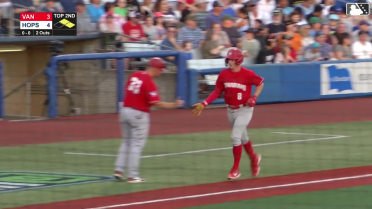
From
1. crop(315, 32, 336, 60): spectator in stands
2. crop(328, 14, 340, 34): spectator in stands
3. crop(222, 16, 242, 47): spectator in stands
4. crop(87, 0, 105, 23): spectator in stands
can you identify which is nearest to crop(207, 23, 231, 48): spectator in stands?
crop(222, 16, 242, 47): spectator in stands

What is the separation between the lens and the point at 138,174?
10.8 meters

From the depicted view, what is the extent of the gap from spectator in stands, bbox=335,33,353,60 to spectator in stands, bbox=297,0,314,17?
1.11m

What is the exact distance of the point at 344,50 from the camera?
68.7 ft

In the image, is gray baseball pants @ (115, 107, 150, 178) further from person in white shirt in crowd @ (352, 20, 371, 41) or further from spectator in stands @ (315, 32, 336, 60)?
person in white shirt in crowd @ (352, 20, 371, 41)

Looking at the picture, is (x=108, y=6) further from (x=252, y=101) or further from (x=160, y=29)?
(x=252, y=101)

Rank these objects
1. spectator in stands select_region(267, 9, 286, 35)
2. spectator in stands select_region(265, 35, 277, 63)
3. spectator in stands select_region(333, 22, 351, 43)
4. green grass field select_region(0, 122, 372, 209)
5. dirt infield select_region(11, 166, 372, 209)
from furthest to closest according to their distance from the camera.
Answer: spectator in stands select_region(333, 22, 351, 43), spectator in stands select_region(267, 9, 286, 35), spectator in stands select_region(265, 35, 277, 63), green grass field select_region(0, 122, 372, 209), dirt infield select_region(11, 166, 372, 209)

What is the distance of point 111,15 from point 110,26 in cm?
23

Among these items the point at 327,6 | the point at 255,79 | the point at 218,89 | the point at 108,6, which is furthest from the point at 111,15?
the point at 255,79

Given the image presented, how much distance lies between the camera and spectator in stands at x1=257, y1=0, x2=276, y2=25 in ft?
66.7

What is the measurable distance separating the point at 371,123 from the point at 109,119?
487 centimetres

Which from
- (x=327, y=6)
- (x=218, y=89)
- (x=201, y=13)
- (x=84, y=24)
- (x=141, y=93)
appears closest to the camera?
(x=141, y=93)

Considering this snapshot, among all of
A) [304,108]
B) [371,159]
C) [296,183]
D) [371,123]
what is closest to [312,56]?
[304,108]

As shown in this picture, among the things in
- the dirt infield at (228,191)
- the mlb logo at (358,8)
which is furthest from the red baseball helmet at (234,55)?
the mlb logo at (358,8)
